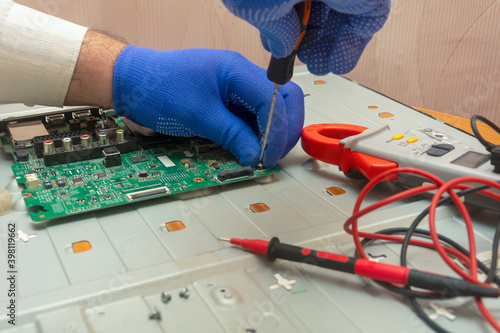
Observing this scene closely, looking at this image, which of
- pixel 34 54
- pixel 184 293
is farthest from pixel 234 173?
pixel 34 54

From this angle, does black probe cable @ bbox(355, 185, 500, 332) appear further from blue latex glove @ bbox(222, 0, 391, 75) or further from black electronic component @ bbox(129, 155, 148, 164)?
black electronic component @ bbox(129, 155, 148, 164)

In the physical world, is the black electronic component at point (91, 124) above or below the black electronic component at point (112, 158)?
above

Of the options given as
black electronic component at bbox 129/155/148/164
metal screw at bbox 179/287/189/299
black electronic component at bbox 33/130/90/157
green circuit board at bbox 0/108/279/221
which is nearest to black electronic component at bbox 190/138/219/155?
green circuit board at bbox 0/108/279/221

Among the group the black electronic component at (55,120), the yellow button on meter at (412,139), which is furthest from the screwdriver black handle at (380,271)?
the black electronic component at (55,120)

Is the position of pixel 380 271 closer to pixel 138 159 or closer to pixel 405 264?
pixel 405 264

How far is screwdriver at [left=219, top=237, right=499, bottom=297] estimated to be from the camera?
26.4 inches

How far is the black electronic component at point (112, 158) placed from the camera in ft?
3.28

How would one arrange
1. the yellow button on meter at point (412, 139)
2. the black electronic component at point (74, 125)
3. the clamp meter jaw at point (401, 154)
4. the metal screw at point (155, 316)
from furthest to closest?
1. the black electronic component at point (74, 125)
2. the yellow button on meter at point (412, 139)
3. the clamp meter jaw at point (401, 154)
4. the metal screw at point (155, 316)

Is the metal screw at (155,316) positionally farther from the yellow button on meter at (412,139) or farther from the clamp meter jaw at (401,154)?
the yellow button on meter at (412,139)

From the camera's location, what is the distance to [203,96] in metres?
1.07

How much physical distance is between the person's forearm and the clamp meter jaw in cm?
42

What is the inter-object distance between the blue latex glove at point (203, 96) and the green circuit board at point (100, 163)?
0.12 feet

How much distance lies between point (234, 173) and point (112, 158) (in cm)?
23

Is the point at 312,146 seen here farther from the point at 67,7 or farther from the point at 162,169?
the point at 67,7
